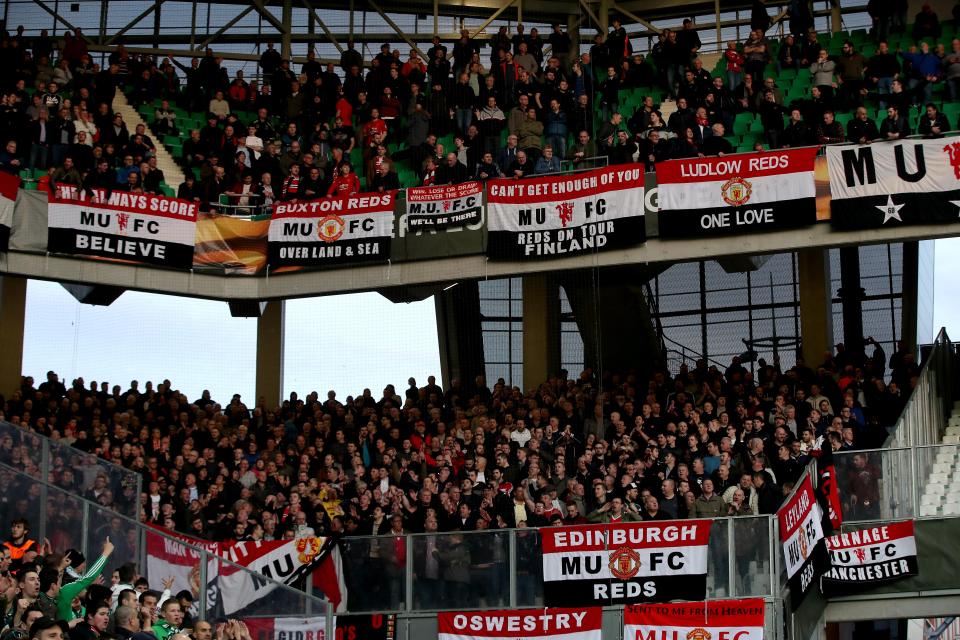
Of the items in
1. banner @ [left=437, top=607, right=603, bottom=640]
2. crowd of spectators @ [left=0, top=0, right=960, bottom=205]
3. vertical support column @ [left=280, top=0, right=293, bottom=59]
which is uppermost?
vertical support column @ [left=280, top=0, right=293, bottom=59]

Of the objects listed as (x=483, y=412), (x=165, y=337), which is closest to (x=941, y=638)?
(x=483, y=412)

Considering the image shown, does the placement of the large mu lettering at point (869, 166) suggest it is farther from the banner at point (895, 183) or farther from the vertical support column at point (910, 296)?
the vertical support column at point (910, 296)

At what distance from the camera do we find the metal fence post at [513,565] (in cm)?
1919

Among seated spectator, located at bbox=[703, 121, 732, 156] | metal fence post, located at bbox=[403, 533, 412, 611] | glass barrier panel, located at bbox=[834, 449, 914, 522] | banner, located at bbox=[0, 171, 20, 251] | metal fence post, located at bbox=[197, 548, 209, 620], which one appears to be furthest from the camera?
banner, located at bbox=[0, 171, 20, 251]

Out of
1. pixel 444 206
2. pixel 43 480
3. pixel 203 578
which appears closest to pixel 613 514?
pixel 203 578

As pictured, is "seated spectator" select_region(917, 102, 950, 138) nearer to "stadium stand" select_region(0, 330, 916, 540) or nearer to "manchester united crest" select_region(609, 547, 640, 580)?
"stadium stand" select_region(0, 330, 916, 540)

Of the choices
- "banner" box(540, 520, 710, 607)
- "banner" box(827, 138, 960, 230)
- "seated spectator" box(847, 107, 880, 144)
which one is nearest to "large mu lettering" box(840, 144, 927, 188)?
"banner" box(827, 138, 960, 230)

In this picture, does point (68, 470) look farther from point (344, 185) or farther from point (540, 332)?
point (540, 332)

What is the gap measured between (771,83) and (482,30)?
27.7 ft

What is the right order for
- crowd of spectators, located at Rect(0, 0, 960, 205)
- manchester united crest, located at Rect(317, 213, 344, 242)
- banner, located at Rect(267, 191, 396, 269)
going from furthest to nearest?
manchester united crest, located at Rect(317, 213, 344, 242) < banner, located at Rect(267, 191, 396, 269) < crowd of spectators, located at Rect(0, 0, 960, 205)

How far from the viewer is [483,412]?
24.2 m

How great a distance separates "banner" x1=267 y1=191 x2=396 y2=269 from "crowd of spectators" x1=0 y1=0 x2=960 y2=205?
1.45 feet

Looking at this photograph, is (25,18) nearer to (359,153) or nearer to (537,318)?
(359,153)

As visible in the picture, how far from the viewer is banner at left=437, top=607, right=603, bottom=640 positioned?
18.6 m
